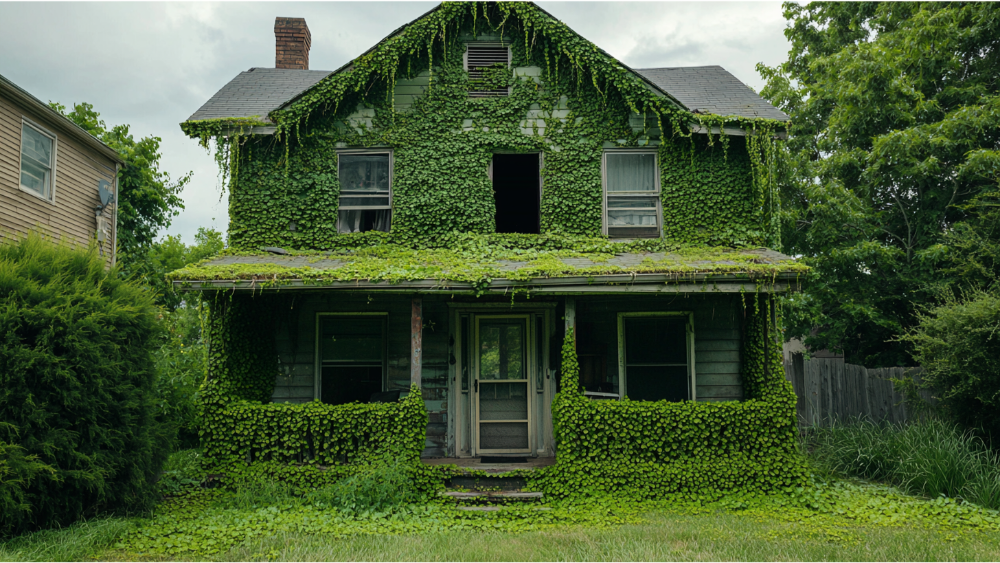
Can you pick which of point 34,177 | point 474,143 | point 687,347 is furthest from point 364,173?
point 34,177

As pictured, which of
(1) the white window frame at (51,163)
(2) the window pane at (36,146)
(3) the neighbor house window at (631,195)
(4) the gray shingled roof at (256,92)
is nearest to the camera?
(3) the neighbor house window at (631,195)

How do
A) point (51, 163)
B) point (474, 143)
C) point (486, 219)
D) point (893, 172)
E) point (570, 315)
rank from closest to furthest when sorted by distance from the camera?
1. point (570, 315)
2. point (486, 219)
3. point (474, 143)
4. point (51, 163)
5. point (893, 172)

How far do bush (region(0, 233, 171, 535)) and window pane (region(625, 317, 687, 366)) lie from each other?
6.23 metres

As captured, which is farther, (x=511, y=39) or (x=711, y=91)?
(x=711, y=91)

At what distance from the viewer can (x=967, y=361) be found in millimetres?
7219

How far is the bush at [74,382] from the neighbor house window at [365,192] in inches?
126

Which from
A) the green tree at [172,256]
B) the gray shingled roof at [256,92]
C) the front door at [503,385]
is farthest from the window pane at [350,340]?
the green tree at [172,256]

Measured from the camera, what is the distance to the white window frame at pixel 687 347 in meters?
8.28

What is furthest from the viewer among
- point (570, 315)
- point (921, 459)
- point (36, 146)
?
point (36, 146)

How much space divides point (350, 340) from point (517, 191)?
4.59 metres

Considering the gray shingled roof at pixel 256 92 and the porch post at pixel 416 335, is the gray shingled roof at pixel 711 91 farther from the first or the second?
the gray shingled roof at pixel 256 92

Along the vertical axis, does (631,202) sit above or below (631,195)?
below

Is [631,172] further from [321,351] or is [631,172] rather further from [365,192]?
[321,351]

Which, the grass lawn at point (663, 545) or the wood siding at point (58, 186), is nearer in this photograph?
the grass lawn at point (663, 545)
